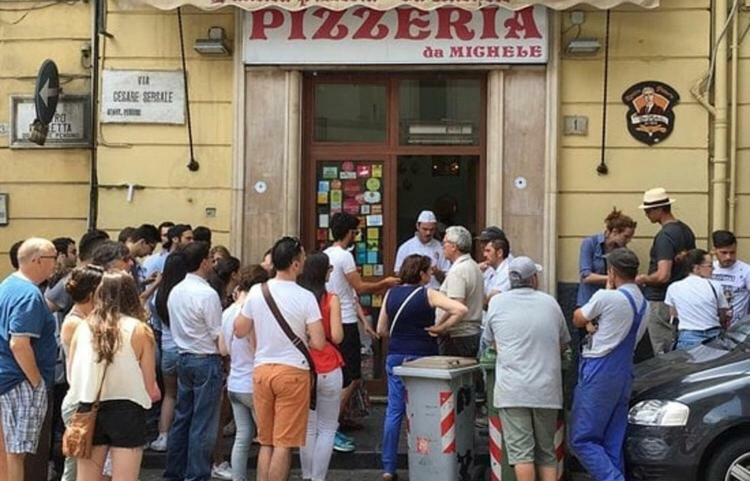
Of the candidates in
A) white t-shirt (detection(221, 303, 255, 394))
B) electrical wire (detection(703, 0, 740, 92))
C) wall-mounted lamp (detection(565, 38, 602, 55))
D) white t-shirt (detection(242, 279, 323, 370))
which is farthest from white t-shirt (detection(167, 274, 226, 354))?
electrical wire (detection(703, 0, 740, 92))

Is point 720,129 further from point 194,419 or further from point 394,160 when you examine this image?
point 194,419

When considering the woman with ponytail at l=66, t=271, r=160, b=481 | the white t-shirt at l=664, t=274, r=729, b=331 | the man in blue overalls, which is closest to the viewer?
the woman with ponytail at l=66, t=271, r=160, b=481

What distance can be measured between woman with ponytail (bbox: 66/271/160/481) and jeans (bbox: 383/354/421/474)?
2385mm

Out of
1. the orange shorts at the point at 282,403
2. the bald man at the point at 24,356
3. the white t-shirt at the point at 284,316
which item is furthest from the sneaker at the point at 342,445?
the bald man at the point at 24,356

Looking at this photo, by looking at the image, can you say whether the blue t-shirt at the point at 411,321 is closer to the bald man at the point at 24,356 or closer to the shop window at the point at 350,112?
the bald man at the point at 24,356

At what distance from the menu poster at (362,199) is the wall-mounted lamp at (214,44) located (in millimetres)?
1578

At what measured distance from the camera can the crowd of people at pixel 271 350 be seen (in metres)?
5.44

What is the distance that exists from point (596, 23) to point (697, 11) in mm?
1028

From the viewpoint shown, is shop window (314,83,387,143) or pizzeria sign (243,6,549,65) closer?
pizzeria sign (243,6,549,65)

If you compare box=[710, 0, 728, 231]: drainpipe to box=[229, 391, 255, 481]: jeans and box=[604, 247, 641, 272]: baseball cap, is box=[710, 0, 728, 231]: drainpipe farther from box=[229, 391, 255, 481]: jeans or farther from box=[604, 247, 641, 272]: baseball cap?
box=[229, 391, 255, 481]: jeans

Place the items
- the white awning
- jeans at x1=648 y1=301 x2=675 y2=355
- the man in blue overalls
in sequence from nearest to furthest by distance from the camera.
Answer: the man in blue overalls < jeans at x1=648 y1=301 x2=675 y2=355 < the white awning

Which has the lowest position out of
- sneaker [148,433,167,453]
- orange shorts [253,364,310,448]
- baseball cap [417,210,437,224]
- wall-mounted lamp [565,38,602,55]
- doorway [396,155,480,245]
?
sneaker [148,433,167,453]

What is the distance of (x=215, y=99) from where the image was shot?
10125 millimetres

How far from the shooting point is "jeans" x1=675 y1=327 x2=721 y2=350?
8172 millimetres
